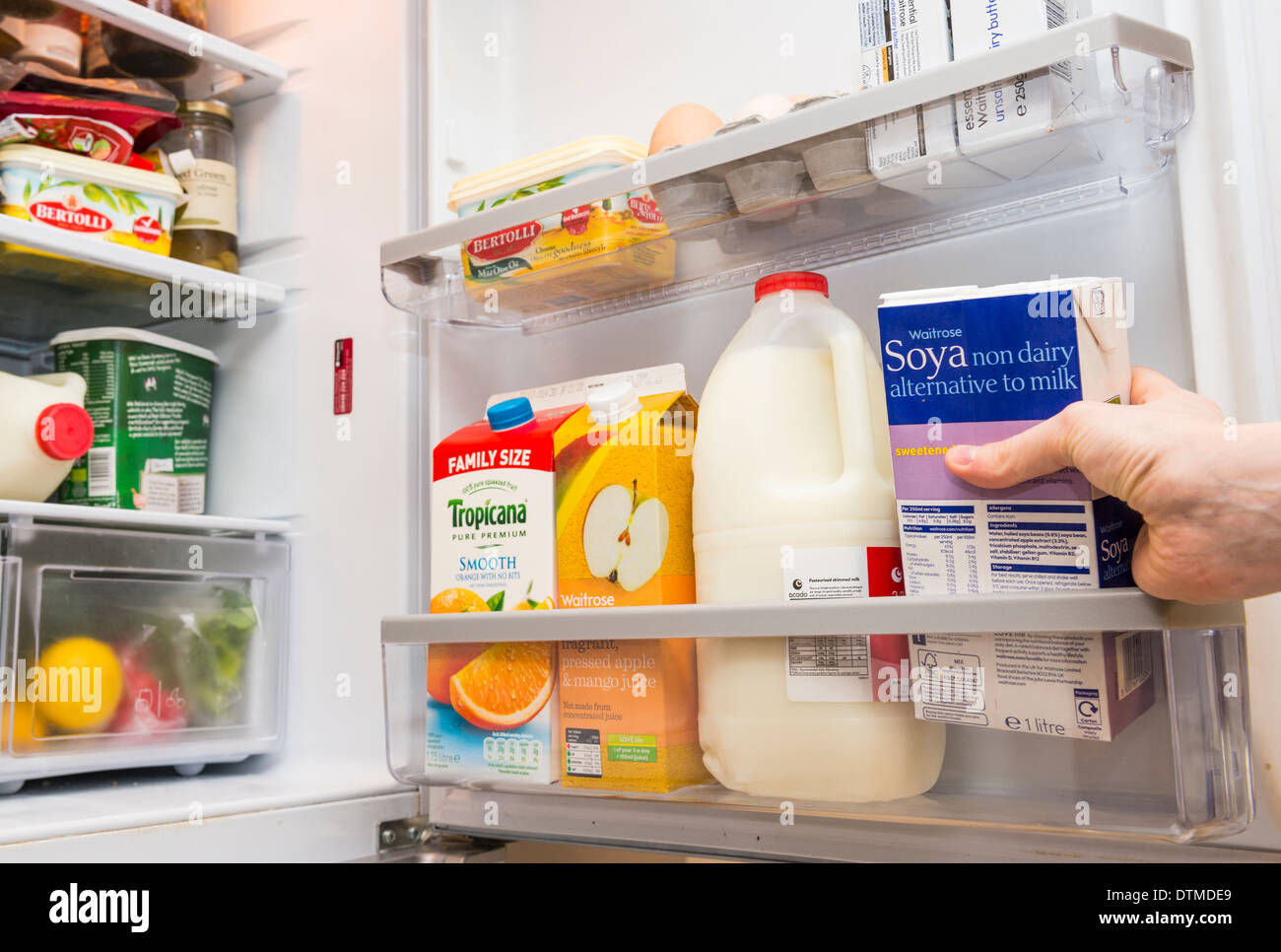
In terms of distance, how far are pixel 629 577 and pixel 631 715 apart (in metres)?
0.13

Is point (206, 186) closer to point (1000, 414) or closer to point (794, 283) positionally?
point (794, 283)

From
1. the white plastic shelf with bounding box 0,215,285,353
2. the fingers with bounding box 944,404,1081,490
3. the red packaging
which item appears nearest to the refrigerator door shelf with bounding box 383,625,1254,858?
the fingers with bounding box 944,404,1081,490

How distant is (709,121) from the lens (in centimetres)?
113

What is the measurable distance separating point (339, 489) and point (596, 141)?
1.95 feet

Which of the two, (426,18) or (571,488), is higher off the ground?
(426,18)

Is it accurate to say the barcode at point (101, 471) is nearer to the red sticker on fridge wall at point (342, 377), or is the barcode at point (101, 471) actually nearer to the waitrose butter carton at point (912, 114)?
the red sticker on fridge wall at point (342, 377)

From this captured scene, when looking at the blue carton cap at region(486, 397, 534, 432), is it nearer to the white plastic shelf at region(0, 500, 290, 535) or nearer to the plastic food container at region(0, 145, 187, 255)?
the white plastic shelf at region(0, 500, 290, 535)

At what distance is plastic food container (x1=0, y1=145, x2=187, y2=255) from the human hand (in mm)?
1180

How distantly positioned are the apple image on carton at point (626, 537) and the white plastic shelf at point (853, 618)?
0.06m

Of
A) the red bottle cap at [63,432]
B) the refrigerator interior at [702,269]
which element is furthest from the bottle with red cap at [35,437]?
the refrigerator interior at [702,269]

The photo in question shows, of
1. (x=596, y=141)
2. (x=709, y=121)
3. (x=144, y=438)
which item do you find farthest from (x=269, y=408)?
(x=709, y=121)

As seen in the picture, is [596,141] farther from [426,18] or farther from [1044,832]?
[1044,832]

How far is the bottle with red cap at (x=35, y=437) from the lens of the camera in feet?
4.17

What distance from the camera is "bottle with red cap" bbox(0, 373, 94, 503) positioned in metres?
1.27
